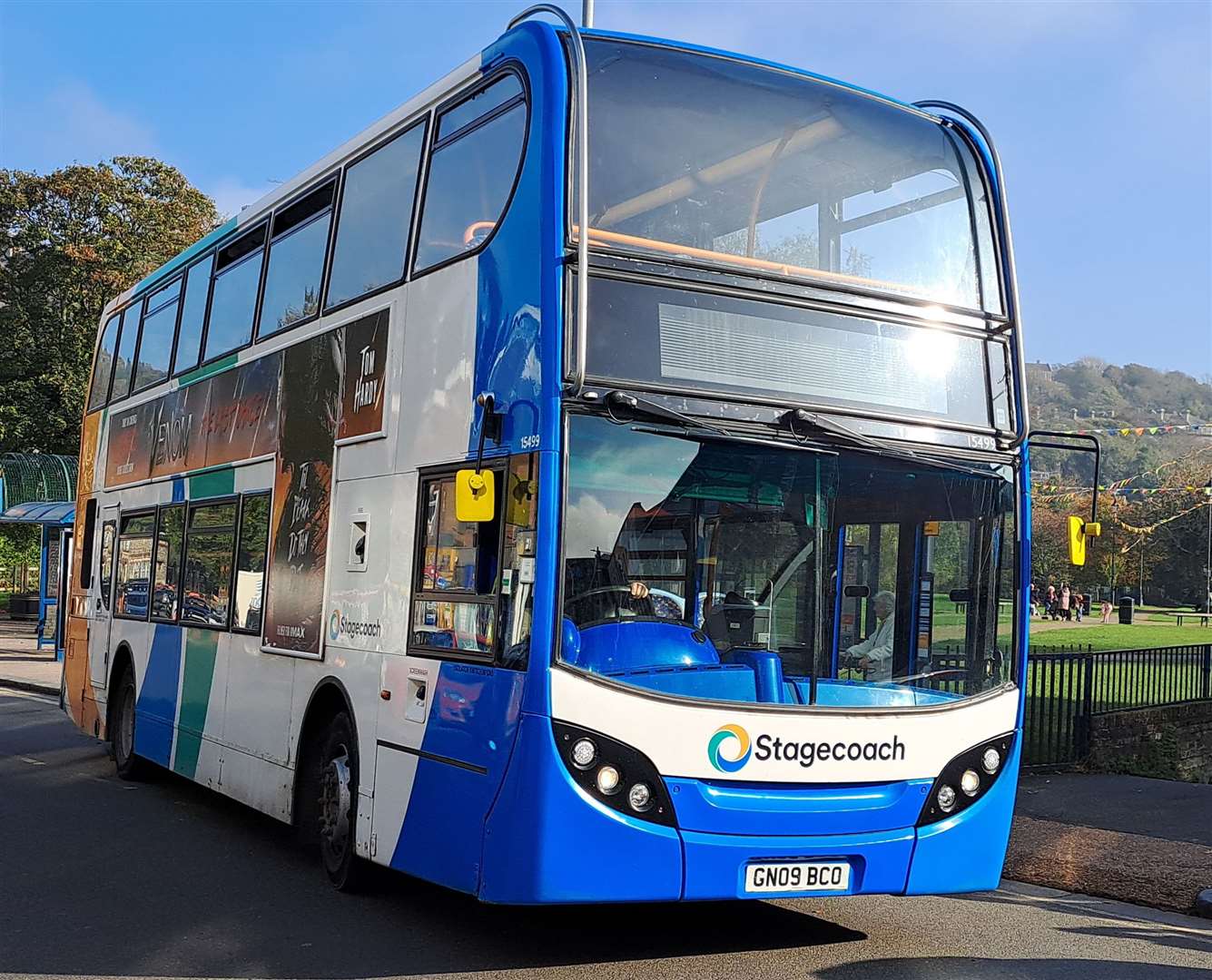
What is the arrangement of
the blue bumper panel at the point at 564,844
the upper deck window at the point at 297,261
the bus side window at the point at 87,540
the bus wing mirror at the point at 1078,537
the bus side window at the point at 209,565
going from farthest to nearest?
the bus side window at the point at 87,540, the bus side window at the point at 209,565, the upper deck window at the point at 297,261, the bus wing mirror at the point at 1078,537, the blue bumper panel at the point at 564,844

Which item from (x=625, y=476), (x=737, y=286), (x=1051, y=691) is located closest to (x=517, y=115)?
(x=737, y=286)

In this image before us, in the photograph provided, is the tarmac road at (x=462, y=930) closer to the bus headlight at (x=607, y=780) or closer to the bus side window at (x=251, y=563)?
the bus headlight at (x=607, y=780)

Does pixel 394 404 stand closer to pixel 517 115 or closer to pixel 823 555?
pixel 517 115

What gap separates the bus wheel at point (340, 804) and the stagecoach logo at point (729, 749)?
7.83 feet

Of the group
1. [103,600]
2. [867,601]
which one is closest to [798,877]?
[867,601]

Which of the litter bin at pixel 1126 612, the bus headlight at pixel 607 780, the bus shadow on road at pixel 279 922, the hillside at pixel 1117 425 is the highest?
the hillside at pixel 1117 425

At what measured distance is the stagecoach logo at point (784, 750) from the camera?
6.25m

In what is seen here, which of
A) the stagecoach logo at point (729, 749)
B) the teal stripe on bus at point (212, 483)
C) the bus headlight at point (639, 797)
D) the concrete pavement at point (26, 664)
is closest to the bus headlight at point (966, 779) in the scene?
the stagecoach logo at point (729, 749)

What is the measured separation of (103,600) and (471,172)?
8283mm

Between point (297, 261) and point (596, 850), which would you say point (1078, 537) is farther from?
point (297, 261)

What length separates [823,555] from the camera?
684cm

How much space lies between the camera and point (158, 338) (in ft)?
43.1

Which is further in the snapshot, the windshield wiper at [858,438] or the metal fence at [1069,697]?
the metal fence at [1069,697]

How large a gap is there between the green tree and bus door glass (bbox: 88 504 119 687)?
28738 mm
